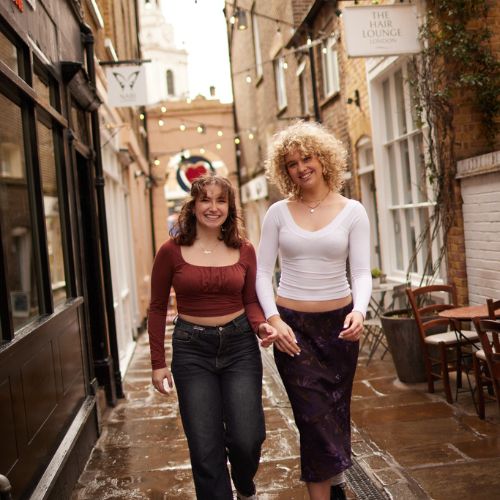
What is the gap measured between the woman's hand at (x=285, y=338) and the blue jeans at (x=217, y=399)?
0.17m

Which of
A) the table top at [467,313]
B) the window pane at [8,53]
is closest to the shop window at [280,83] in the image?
the table top at [467,313]

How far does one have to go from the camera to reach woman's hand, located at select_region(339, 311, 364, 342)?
308 centimetres

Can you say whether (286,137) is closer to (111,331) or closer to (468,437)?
(468,437)

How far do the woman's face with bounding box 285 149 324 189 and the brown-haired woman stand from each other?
1.12 feet

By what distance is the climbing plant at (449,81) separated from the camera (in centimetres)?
669

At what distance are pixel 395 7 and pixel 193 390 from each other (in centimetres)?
531

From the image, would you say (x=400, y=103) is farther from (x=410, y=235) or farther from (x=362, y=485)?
(x=362, y=485)

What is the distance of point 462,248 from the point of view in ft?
22.8

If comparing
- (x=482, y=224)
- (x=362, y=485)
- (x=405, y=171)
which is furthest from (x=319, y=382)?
(x=405, y=171)

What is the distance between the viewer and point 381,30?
7016 mm

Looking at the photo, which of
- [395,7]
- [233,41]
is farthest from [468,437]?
[233,41]

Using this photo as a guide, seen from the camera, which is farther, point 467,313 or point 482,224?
point 482,224

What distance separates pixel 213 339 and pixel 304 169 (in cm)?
94

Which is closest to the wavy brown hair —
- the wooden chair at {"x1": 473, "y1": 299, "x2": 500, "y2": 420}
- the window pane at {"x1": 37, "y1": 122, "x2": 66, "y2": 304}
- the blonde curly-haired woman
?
the blonde curly-haired woman
